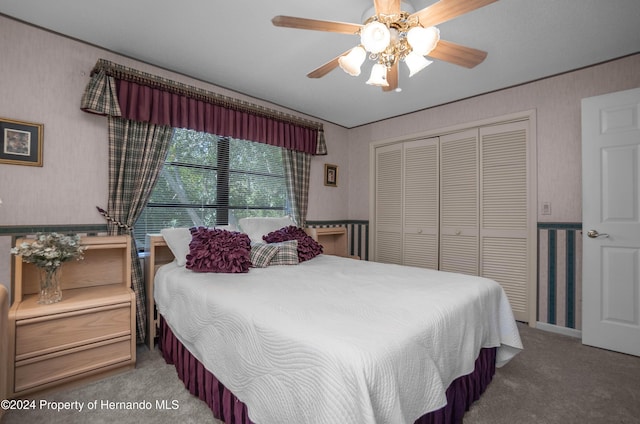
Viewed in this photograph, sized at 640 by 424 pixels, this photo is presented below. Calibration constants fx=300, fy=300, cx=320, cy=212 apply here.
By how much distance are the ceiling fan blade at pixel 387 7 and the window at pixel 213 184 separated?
7.03ft

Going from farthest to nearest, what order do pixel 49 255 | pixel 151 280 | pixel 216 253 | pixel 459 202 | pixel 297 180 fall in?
pixel 297 180 < pixel 459 202 < pixel 151 280 < pixel 216 253 < pixel 49 255

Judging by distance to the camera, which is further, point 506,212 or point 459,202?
point 459,202

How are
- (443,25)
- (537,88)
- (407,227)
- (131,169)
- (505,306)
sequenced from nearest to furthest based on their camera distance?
(505,306) → (443,25) → (131,169) → (537,88) → (407,227)

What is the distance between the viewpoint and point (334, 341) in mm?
1049

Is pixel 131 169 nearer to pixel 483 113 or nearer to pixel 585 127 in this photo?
pixel 483 113

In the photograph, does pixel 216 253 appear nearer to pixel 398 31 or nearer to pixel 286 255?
pixel 286 255

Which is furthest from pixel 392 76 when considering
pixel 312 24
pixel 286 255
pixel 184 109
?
pixel 184 109

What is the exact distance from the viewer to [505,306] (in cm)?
193

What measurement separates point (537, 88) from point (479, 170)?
0.92 m

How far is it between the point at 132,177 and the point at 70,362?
1369 millimetres

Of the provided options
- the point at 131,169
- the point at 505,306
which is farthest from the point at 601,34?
the point at 131,169

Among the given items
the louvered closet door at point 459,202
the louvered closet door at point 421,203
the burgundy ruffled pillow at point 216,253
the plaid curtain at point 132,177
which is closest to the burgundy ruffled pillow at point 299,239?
the burgundy ruffled pillow at point 216,253

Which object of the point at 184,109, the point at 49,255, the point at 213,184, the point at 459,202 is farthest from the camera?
the point at 459,202

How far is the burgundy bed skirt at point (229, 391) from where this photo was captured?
1.38 metres
